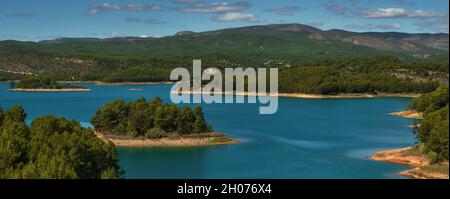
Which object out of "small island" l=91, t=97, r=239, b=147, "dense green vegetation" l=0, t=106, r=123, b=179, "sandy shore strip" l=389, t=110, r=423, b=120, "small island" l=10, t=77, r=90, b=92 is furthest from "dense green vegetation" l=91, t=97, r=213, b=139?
"small island" l=10, t=77, r=90, b=92

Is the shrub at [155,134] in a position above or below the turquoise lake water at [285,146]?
above

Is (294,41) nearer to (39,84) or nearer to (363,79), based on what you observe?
(39,84)

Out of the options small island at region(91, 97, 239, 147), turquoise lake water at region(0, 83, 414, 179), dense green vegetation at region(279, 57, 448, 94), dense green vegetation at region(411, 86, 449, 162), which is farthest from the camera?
dense green vegetation at region(279, 57, 448, 94)

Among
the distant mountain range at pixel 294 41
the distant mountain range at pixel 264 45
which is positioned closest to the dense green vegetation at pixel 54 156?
the distant mountain range at pixel 264 45

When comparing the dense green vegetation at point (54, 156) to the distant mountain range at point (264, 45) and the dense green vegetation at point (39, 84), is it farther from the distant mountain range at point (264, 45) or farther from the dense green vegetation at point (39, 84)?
the distant mountain range at point (264, 45)

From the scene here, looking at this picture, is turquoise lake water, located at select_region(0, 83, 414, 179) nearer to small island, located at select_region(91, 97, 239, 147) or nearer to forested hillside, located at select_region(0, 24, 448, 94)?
small island, located at select_region(91, 97, 239, 147)

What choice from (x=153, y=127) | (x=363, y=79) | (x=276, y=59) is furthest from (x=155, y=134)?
(x=276, y=59)
